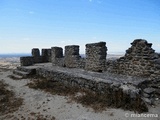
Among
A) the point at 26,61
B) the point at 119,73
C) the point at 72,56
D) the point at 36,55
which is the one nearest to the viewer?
the point at 119,73

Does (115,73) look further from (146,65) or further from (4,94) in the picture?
(4,94)

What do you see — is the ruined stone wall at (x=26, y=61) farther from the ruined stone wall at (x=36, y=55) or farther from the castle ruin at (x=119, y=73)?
the castle ruin at (x=119, y=73)

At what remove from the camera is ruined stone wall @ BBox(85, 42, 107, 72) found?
11461 millimetres

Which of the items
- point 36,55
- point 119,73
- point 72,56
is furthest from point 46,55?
point 119,73

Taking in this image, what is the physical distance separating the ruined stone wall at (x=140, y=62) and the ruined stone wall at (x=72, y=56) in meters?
4.47

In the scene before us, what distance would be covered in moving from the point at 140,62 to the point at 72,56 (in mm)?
6787

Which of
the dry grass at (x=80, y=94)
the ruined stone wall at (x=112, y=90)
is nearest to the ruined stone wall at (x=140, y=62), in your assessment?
the ruined stone wall at (x=112, y=90)

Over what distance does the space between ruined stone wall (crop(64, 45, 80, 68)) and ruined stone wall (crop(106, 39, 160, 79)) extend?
447 cm

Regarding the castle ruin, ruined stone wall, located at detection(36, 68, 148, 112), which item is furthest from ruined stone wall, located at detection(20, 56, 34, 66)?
ruined stone wall, located at detection(36, 68, 148, 112)

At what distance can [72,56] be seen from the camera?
14141mm

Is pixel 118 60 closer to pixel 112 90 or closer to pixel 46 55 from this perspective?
pixel 112 90

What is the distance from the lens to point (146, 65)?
869 cm

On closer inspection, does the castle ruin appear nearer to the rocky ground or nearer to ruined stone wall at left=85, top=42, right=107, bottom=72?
ruined stone wall at left=85, top=42, right=107, bottom=72

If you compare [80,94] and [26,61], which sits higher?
[26,61]
